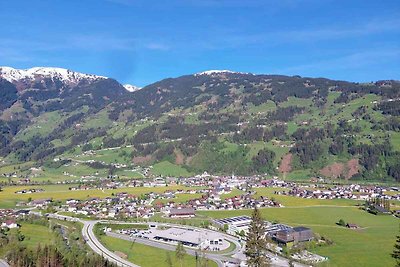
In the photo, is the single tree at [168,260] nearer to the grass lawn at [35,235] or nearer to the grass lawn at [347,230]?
the grass lawn at [35,235]

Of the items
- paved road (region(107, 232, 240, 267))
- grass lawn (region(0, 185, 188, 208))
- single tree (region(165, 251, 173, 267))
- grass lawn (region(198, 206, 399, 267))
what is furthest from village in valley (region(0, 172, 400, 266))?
single tree (region(165, 251, 173, 267))

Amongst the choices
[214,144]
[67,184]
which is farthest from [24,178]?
[214,144]

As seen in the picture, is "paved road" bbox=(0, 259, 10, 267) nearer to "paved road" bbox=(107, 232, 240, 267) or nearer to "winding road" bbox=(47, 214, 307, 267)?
"winding road" bbox=(47, 214, 307, 267)

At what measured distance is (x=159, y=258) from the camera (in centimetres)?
5869

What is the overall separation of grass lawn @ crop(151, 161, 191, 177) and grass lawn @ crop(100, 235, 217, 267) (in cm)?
9135

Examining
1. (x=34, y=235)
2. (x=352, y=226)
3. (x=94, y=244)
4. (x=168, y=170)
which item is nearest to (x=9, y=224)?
(x=34, y=235)

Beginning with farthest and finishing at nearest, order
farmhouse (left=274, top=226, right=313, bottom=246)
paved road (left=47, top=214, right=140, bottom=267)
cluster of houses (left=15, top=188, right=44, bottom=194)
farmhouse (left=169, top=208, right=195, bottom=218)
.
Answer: cluster of houses (left=15, top=188, right=44, bottom=194), farmhouse (left=169, top=208, right=195, bottom=218), farmhouse (left=274, top=226, right=313, bottom=246), paved road (left=47, top=214, right=140, bottom=267)

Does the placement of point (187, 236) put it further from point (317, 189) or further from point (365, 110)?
point (365, 110)

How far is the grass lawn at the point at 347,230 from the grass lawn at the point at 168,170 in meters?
68.2

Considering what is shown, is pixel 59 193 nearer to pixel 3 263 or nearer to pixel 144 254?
pixel 144 254

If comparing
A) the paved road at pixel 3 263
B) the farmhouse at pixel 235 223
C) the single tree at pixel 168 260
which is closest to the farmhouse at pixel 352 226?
the farmhouse at pixel 235 223

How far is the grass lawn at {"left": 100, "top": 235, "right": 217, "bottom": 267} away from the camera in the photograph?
56219 mm

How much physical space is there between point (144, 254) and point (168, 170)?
345 ft

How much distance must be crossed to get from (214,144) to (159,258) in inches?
4806
